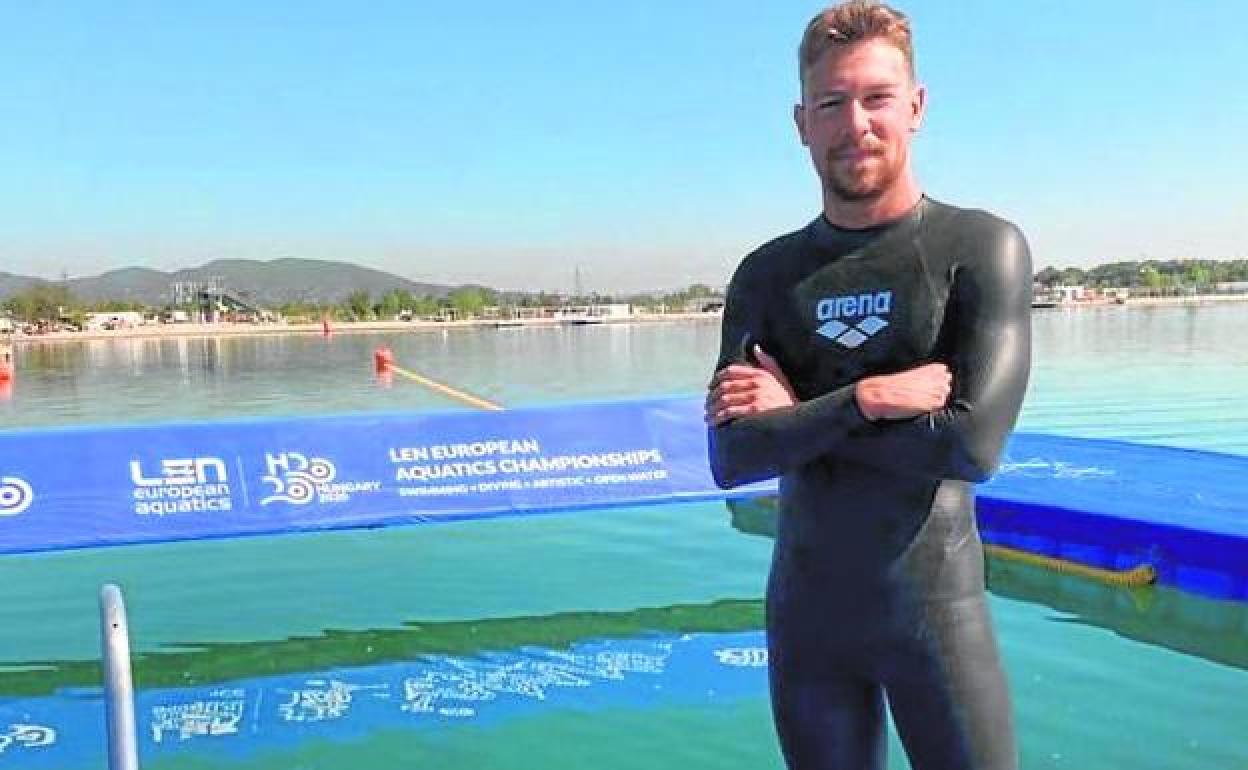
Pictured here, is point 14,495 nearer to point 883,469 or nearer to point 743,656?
point 743,656

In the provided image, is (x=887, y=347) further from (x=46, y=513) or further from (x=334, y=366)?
(x=334, y=366)

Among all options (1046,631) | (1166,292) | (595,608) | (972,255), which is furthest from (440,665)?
(1166,292)

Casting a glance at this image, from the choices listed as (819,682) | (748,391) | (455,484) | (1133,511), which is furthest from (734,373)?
(1133,511)

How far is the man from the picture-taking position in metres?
1.83

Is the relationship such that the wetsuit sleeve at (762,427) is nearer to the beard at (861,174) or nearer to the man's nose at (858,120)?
the beard at (861,174)

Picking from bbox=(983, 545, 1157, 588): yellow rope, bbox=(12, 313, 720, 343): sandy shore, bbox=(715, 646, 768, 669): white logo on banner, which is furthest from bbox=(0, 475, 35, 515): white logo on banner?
bbox=(12, 313, 720, 343): sandy shore

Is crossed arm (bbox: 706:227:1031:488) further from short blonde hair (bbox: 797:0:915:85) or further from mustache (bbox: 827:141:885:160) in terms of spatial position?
short blonde hair (bbox: 797:0:915:85)

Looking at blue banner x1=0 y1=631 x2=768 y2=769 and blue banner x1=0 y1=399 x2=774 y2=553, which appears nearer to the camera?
blue banner x1=0 y1=631 x2=768 y2=769

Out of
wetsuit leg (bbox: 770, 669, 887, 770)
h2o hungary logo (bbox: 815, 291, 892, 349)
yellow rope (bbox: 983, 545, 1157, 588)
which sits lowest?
yellow rope (bbox: 983, 545, 1157, 588)

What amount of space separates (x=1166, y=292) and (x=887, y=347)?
17239 cm

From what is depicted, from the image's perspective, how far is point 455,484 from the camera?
7.04m

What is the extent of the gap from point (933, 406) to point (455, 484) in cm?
554

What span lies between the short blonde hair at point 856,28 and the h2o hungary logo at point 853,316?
40cm

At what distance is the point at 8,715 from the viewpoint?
16.0ft
